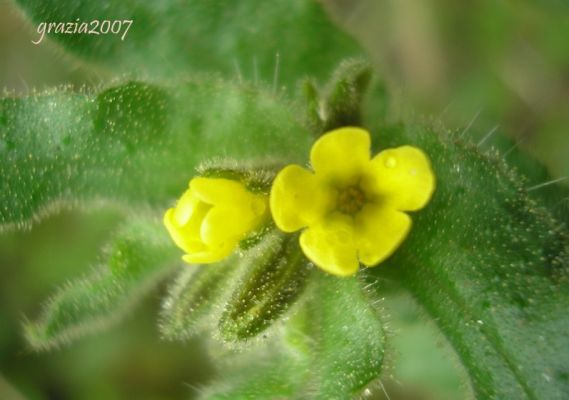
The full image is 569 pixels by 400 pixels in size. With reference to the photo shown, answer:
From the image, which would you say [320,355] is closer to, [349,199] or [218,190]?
[349,199]

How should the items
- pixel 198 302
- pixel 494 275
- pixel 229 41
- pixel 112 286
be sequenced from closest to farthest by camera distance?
1. pixel 494 275
2. pixel 198 302
3. pixel 112 286
4. pixel 229 41

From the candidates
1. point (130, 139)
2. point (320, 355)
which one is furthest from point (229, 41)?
point (320, 355)

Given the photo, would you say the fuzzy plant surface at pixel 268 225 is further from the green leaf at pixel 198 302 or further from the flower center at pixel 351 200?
the flower center at pixel 351 200

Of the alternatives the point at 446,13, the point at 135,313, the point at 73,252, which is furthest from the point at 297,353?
the point at 446,13

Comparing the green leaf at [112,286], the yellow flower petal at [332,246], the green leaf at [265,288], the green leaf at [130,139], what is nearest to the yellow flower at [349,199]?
the yellow flower petal at [332,246]

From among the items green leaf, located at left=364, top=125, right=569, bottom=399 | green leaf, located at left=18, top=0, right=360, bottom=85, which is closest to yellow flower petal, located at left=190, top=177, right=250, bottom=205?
green leaf, located at left=364, top=125, right=569, bottom=399

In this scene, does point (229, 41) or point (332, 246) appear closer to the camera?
point (332, 246)

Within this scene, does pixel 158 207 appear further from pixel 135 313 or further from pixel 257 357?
pixel 135 313
